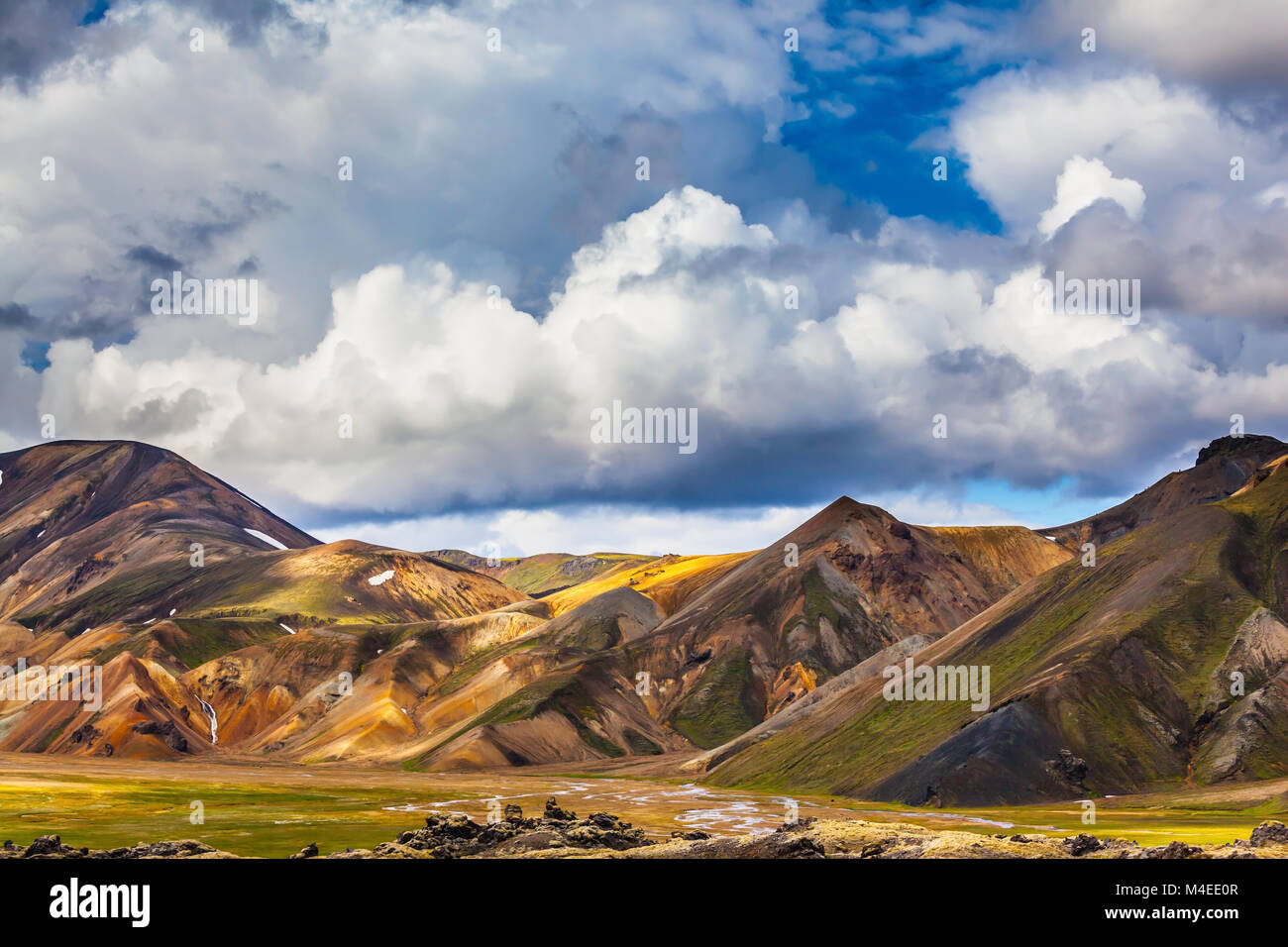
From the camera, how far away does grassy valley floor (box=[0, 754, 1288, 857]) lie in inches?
3691

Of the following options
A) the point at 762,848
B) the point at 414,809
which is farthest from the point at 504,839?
the point at 414,809

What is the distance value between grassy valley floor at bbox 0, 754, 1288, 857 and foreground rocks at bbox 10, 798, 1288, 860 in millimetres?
17337

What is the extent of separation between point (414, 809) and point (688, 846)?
73.1m

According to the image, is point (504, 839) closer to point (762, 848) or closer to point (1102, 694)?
point (762, 848)

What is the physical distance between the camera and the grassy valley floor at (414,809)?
93750mm

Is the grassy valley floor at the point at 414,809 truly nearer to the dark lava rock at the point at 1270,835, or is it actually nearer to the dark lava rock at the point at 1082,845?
the dark lava rock at the point at 1270,835

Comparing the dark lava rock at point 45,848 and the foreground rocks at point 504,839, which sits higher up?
the dark lava rock at point 45,848

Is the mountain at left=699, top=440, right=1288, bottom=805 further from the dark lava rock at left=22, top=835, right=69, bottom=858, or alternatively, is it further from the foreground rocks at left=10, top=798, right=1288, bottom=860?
the dark lava rock at left=22, top=835, right=69, bottom=858

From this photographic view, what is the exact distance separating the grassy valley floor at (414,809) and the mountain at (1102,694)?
7.65m

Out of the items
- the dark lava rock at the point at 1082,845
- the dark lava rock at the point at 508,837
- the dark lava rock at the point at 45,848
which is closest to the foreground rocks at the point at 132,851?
the dark lava rock at the point at 45,848

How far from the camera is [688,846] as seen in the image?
56469mm
